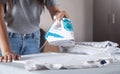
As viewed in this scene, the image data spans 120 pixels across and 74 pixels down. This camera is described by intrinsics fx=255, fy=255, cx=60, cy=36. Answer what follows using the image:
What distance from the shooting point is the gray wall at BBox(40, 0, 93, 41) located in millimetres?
2867

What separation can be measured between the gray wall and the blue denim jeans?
4.78ft

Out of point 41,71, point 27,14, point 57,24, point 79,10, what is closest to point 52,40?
point 57,24

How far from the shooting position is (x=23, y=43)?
134 centimetres

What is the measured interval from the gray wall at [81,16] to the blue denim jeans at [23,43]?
1456 millimetres

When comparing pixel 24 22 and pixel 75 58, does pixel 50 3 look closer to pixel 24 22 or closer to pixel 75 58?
pixel 24 22

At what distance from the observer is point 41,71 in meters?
0.80

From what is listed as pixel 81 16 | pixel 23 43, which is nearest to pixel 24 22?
pixel 23 43

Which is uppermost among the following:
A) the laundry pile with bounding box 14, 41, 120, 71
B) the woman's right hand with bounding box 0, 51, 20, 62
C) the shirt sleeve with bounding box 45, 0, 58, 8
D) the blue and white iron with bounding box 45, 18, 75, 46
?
the shirt sleeve with bounding box 45, 0, 58, 8

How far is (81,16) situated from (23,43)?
172 cm

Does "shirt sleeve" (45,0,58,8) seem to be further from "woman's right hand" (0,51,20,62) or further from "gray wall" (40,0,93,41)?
"gray wall" (40,0,93,41)

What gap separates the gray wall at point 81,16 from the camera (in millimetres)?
2867

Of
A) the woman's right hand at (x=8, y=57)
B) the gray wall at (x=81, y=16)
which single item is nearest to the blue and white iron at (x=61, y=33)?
the woman's right hand at (x=8, y=57)

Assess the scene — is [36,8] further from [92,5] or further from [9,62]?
[92,5]

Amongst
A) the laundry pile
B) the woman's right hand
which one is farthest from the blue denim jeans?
the woman's right hand
